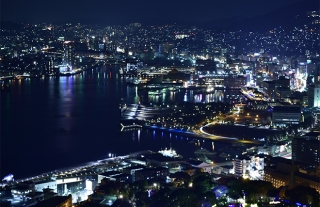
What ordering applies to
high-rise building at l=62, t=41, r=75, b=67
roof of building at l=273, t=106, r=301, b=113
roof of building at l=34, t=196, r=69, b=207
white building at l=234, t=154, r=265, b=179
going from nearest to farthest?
1. roof of building at l=34, t=196, r=69, b=207
2. white building at l=234, t=154, r=265, b=179
3. roof of building at l=273, t=106, r=301, b=113
4. high-rise building at l=62, t=41, r=75, b=67

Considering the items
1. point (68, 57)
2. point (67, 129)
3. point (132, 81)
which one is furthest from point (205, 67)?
point (67, 129)


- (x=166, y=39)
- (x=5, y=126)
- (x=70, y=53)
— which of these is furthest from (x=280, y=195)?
(x=166, y=39)

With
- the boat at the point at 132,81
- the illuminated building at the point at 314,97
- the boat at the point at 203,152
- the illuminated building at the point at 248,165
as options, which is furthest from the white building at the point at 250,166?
the boat at the point at 132,81

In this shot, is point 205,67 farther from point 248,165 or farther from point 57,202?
point 57,202

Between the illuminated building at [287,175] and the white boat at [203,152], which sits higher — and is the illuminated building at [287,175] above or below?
above

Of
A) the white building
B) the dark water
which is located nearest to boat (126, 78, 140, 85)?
the dark water

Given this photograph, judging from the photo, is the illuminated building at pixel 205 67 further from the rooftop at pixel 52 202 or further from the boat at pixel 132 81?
the rooftop at pixel 52 202

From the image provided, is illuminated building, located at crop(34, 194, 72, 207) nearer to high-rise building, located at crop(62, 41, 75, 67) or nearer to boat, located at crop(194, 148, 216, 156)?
boat, located at crop(194, 148, 216, 156)

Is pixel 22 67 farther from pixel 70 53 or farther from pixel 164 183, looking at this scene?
pixel 164 183

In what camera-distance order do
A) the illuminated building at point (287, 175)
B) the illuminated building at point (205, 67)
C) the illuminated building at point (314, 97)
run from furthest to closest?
the illuminated building at point (205, 67) < the illuminated building at point (314, 97) < the illuminated building at point (287, 175)
